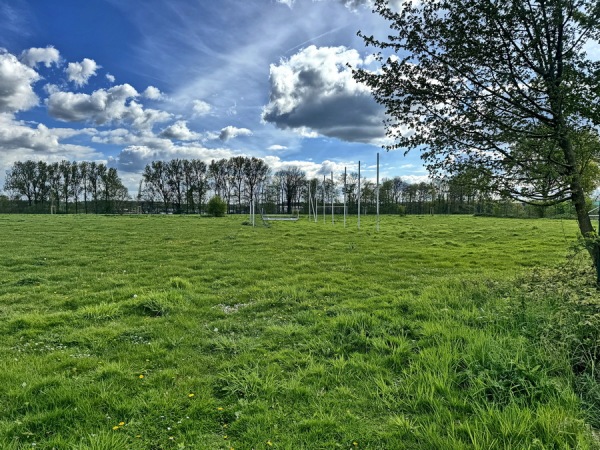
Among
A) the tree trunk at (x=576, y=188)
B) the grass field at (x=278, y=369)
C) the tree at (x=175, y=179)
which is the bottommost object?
the grass field at (x=278, y=369)

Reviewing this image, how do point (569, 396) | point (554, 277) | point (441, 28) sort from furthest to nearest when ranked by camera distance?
point (441, 28) < point (554, 277) < point (569, 396)

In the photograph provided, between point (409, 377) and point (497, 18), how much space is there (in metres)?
6.59

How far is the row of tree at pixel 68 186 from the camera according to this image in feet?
205

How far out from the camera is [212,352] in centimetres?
467

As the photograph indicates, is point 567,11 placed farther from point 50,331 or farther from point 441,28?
point 50,331

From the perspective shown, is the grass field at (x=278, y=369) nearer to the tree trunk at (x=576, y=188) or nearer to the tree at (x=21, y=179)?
the tree trunk at (x=576, y=188)

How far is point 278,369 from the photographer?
162 inches

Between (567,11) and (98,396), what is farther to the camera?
(567,11)

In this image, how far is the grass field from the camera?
9.51 feet

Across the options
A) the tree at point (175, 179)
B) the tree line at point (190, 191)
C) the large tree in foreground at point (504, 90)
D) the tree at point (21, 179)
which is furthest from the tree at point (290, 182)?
the large tree in foreground at point (504, 90)

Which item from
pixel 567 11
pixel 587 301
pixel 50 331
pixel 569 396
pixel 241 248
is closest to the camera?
pixel 569 396

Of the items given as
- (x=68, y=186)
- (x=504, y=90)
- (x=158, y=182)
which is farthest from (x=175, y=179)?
(x=504, y=90)

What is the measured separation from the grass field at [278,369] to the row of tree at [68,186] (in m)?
62.3

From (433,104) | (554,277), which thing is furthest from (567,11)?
(554,277)
